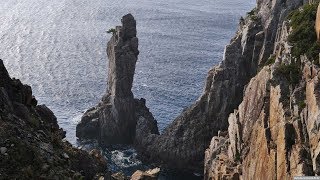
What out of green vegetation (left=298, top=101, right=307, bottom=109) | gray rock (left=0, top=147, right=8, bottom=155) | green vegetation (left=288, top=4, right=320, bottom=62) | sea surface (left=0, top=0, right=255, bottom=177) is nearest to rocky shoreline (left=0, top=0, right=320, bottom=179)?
gray rock (left=0, top=147, right=8, bottom=155)

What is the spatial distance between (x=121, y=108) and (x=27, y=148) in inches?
3460

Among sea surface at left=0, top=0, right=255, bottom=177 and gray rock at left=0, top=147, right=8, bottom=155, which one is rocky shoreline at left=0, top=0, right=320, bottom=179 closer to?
gray rock at left=0, top=147, right=8, bottom=155

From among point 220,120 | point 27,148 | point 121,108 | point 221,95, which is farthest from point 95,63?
point 27,148

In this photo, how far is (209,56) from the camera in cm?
16475

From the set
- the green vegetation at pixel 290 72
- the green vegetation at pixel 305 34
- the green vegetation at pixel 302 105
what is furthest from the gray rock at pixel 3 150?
the green vegetation at pixel 290 72

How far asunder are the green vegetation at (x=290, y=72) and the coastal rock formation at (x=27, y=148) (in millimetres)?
31247

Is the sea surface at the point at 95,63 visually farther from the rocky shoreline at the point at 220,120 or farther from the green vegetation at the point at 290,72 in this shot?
the green vegetation at the point at 290,72

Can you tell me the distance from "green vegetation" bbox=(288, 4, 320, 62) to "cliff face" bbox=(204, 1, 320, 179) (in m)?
0.86

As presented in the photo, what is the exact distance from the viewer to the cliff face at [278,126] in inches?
1868

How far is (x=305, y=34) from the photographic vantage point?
62.1 m

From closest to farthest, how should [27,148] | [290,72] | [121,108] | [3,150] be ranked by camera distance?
[3,150], [27,148], [290,72], [121,108]

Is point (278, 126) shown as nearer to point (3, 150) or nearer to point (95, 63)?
point (3, 150)

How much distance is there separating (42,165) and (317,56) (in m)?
39.6

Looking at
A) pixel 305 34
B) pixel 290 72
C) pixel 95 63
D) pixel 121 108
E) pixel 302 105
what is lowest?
pixel 302 105
